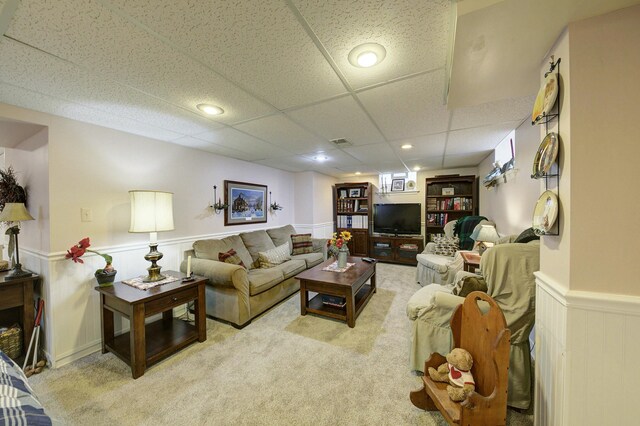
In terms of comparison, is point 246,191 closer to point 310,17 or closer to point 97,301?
point 97,301

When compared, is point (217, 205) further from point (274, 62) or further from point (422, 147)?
point (422, 147)

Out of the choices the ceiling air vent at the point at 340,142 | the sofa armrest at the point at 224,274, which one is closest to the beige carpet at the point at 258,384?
the sofa armrest at the point at 224,274

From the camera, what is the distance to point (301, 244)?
14.0ft

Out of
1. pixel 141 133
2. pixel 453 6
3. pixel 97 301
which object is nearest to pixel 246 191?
pixel 141 133

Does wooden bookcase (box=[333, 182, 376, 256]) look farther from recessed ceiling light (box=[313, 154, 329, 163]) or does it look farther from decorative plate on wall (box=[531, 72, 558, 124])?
decorative plate on wall (box=[531, 72, 558, 124])

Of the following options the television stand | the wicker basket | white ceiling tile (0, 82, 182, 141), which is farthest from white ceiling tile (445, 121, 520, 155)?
the wicker basket

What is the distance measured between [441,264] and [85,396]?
379 centimetres

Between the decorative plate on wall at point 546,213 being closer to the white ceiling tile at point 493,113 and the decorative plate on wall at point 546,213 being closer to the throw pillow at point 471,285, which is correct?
the throw pillow at point 471,285

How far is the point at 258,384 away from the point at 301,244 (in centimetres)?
268

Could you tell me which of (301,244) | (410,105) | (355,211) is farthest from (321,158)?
(355,211)

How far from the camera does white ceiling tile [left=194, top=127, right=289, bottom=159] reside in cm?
248

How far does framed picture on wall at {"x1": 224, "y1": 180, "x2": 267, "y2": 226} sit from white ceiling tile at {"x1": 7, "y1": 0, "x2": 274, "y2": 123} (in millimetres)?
1980

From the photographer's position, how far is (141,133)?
2451 millimetres

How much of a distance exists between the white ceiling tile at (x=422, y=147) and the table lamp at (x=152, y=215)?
2.69m
